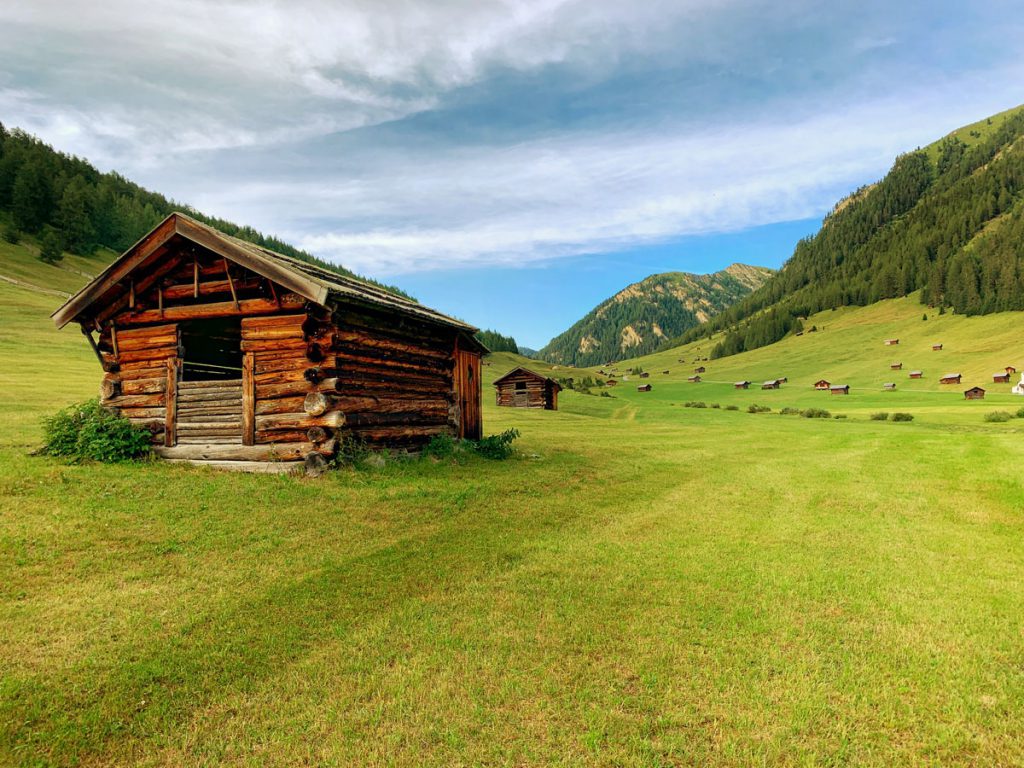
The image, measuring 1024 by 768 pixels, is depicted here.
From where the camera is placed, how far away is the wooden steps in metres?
13.8

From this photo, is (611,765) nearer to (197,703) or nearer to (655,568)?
(197,703)

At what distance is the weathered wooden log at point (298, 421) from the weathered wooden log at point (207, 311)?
2949 millimetres

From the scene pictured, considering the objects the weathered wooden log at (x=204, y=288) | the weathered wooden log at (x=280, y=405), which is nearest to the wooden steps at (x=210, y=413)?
the weathered wooden log at (x=280, y=405)

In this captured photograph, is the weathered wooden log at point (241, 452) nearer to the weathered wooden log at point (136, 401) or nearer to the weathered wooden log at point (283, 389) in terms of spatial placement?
the weathered wooden log at point (283, 389)

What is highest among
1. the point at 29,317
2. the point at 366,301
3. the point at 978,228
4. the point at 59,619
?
the point at 978,228

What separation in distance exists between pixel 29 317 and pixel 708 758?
72.8 m

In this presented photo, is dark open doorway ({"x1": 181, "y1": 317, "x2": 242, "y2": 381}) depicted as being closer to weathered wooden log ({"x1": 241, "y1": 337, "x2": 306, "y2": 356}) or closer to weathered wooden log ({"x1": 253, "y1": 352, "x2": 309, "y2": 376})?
weathered wooden log ({"x1": 241, "y1": 337, "x2": 306, "y2": 356})

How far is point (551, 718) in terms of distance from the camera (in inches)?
168

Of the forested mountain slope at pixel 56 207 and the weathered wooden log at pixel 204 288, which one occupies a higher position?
the forested mountain slope at pixel 56 207

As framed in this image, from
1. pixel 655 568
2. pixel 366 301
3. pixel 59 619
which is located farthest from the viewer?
pixel 366 301

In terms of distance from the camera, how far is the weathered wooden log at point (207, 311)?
1344 cm

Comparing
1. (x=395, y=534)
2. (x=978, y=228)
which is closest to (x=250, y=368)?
(x=395, y=534)

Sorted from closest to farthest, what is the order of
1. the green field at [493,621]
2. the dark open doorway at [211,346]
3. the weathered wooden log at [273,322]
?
the green field at [493,621], the weathered wooden log at [273,322], the dark open doorway at [211,346]

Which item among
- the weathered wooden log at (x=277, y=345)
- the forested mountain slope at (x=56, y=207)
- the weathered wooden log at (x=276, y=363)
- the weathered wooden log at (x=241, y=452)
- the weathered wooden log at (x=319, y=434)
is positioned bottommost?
the weathered wooden log at (x=241, y=452)
